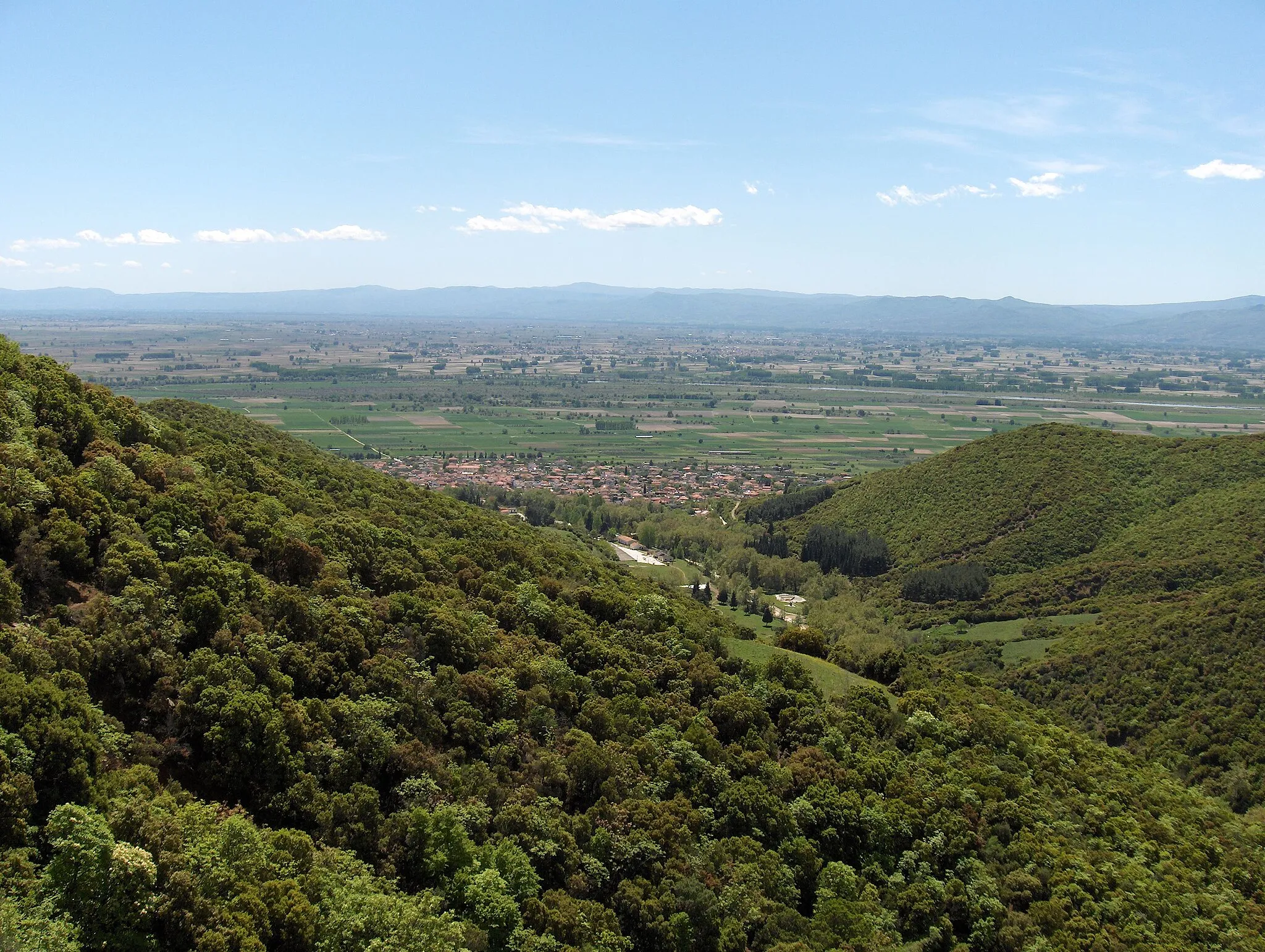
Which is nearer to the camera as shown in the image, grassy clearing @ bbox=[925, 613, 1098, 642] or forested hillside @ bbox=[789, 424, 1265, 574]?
grassy clearing @ bbox=[925, 613, 1098, 642]

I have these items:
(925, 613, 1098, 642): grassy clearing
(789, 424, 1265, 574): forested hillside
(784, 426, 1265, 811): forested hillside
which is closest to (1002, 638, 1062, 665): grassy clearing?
(925, 613, 1098, 642): grassy clearing

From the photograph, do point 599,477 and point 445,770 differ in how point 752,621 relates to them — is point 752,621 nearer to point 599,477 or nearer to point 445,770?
point 445,770

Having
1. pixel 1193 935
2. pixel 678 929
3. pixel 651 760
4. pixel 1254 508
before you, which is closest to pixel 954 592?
pixel 1254 508

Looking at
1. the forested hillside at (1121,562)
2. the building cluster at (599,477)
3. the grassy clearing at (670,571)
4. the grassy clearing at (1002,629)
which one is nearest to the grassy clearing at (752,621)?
the grassy clearing at (670,571)

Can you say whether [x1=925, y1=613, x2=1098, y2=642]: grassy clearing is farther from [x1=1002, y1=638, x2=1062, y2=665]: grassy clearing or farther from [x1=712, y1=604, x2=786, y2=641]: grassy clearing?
[x1=712, y1=604, x2=786, y2=641]: grassy clearing

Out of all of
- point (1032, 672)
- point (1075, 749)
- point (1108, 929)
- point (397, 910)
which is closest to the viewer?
point (397, 910)

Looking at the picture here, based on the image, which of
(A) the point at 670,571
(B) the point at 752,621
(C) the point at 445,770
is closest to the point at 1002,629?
(B) the point at 752,621

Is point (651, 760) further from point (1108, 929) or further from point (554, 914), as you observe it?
point (1108, 929)
